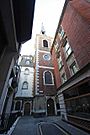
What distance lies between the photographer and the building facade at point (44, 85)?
58.0 ft

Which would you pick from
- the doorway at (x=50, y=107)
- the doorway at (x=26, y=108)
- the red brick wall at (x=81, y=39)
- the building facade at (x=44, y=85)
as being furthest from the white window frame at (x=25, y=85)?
the red brick wall at (x=81, y=39)

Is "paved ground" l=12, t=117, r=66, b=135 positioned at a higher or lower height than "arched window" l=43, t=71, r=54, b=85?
lower

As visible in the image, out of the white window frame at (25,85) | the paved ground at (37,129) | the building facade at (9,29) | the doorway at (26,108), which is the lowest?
the paved ground at (37,129)

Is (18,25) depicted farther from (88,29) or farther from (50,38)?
(50,38)

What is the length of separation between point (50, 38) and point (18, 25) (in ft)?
89.5

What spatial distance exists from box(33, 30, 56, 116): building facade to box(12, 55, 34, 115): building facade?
3816 mm

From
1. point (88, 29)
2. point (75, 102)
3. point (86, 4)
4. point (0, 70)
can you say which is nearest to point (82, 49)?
point (88, 29)

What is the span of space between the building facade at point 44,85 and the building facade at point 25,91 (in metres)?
3.82

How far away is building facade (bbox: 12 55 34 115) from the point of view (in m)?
20.3

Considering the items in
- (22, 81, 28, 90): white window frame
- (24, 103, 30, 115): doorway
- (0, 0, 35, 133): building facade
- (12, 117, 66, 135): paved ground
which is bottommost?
(12, 117, 66, 135): paved ground

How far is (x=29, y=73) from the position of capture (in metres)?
25.0

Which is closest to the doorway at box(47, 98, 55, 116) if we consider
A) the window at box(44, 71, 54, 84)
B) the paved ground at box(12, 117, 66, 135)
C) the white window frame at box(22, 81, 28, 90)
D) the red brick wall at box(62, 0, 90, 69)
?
the window at box(44, 71, 54, 84)

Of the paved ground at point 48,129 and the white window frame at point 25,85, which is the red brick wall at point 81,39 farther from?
the white window frame at point 25,85

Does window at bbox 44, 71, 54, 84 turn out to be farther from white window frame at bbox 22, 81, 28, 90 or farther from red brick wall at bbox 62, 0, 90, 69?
red brick wall at bbox 62, 0, 90, 69
